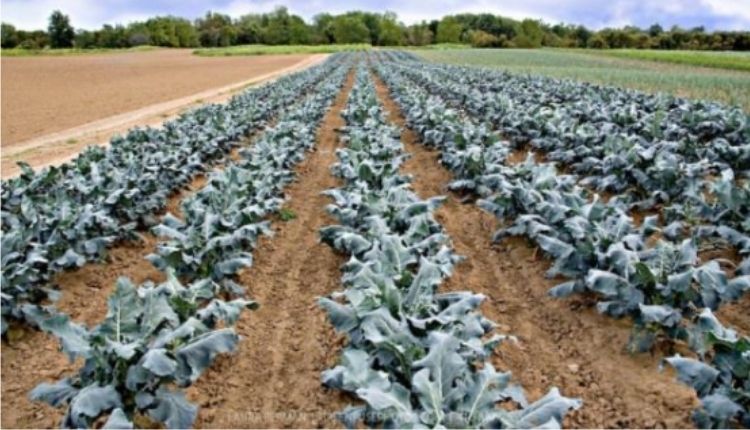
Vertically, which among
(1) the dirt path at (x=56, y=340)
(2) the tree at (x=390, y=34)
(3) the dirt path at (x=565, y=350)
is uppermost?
(2) the tree at (x=390, y=34)

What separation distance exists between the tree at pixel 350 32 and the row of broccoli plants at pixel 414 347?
333 ft

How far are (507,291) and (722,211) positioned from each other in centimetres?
219

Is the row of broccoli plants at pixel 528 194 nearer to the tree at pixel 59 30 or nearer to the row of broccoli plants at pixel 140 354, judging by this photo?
the row of broccoli plants at pixel 140 354

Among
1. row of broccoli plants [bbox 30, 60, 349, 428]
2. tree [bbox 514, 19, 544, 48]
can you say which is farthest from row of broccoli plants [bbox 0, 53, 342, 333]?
tree [bbox 514, 19, 544, 48]

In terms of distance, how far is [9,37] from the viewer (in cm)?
9400

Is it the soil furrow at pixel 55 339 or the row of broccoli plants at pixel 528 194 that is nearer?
the soil furrow at pixel 55 339

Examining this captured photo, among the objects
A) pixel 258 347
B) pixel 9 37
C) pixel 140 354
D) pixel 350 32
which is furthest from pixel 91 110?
pixel 9 37

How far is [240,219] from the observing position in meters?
5.93

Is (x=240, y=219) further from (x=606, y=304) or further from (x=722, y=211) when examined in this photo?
(x=722, y=211)

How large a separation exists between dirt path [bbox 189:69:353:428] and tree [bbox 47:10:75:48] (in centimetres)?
10232

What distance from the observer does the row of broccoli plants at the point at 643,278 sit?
3.30 metres

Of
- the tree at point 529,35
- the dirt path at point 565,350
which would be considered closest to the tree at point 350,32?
the tree at point 529,35

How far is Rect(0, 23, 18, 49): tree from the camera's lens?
92.4 m

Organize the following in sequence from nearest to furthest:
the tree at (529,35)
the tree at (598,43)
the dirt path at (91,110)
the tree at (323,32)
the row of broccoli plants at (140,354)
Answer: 1. the row of broccoli plants at (140,354)
2. the dirt path at (91,110)
3. the tree at (598,43)
4. the tree at (529,35)
5. the tree at (323,32)
